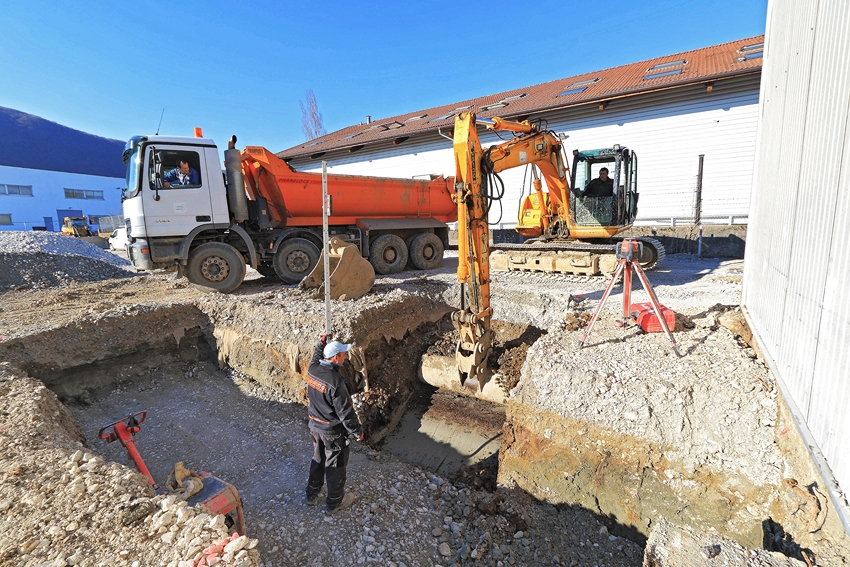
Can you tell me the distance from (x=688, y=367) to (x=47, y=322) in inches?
354

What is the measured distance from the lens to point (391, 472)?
178 inches

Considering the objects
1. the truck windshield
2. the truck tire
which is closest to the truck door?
the truck windshield

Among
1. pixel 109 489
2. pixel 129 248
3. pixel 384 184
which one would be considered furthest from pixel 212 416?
pixel 384 184

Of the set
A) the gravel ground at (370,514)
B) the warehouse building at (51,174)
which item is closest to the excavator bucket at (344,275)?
the gravel ground at (370,514)

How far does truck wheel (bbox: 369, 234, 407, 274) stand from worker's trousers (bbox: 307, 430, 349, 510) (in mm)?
6831

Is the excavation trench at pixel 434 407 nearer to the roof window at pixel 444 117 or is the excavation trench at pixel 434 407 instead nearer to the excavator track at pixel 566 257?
the excavator track at pixel 566 257

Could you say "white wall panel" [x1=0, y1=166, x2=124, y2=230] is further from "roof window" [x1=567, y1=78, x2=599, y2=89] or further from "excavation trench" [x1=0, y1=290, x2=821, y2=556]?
"roof window" [x1=567, y1=78, x2=599, y2=89]

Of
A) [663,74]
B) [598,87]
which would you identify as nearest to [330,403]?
[598,87]

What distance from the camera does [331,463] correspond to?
12.2 feet

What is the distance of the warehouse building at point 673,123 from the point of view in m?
12.9

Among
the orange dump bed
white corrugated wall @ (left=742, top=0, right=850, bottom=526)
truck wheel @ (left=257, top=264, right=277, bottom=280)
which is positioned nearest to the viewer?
white corrugated wall @ (left=742, top=0, right=850, bottom=526)

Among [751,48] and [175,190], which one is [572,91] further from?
[175,190]

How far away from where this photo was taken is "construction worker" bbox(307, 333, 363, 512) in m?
3.63

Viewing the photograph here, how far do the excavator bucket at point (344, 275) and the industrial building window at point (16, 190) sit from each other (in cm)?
3764
